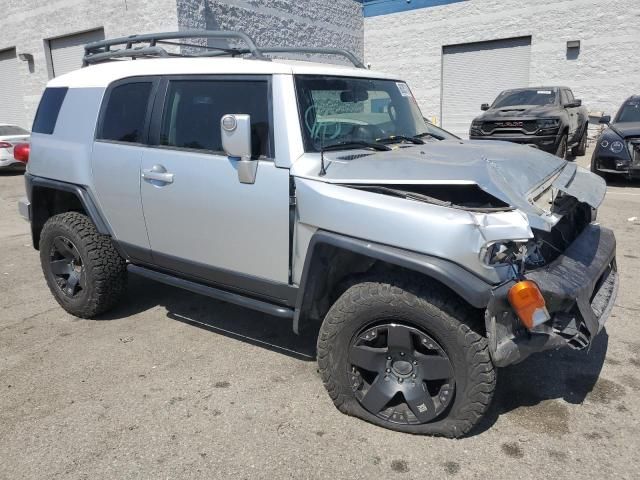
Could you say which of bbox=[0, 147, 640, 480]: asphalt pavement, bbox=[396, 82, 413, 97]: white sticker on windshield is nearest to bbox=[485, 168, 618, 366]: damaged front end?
bbox=[0, 147, 640, 480]: asphalt pavement

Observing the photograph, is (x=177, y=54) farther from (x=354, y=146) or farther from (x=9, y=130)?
(x=9, y=130)

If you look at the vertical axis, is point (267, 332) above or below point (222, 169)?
below

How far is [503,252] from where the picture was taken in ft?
8.31

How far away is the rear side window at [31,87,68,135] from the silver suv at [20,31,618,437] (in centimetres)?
3

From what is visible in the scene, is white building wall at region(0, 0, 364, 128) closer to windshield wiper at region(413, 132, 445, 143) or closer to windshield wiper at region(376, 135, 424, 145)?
windshield wiper at region(413, 132, 445, 143)

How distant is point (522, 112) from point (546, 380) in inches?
389

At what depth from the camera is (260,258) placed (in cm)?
325

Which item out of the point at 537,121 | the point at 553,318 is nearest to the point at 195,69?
the point at 553,318

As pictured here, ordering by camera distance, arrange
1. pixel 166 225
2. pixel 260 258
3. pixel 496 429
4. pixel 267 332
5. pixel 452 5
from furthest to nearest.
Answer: pixel 452 5
pixel 267 332
pixel 166 225
pixel 260 258
pixel 496 429

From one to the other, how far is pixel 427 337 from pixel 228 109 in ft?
6.00

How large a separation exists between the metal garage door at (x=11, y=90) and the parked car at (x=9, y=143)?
20.2 feet

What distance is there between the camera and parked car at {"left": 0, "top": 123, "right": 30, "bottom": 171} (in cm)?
1381

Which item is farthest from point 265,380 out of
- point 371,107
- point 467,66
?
A: point 467,66

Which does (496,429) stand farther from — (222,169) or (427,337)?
(222,169)
